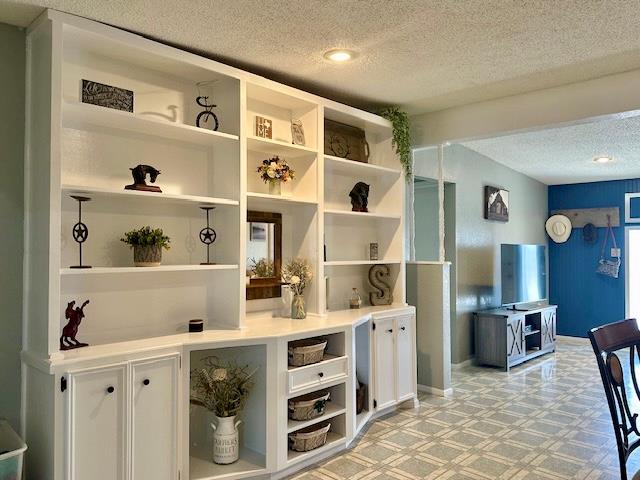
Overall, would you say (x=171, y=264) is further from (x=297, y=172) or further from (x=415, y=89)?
(x=415, y=89)

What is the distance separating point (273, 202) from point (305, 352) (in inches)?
42.6

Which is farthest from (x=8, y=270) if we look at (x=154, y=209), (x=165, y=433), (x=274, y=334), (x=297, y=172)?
(x=297, y=172)

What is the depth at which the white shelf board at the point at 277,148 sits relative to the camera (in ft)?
10.1

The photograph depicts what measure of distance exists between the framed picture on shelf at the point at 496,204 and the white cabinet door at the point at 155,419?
183 inches

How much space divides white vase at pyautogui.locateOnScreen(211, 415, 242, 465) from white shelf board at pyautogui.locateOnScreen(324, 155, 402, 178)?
6.23 ft

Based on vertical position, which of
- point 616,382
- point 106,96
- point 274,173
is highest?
point 106,96

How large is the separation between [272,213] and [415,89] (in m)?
1.43

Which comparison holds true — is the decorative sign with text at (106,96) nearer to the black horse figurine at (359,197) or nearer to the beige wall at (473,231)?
the black horse figurine at (359,197)

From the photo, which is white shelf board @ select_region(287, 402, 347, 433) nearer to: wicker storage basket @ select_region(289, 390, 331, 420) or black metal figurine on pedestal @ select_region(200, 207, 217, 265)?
wicker storage basket @ select_region(289, 390, 331, 420)

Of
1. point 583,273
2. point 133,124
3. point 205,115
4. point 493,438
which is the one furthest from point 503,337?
point 133,124

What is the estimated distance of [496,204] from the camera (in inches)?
244

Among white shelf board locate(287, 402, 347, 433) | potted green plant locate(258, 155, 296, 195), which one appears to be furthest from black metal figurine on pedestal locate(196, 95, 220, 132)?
white shelf board locate(287, 402, 347, 433)

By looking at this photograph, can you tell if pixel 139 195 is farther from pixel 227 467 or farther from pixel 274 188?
pixel 227 467

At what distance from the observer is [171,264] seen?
2.86 meters
